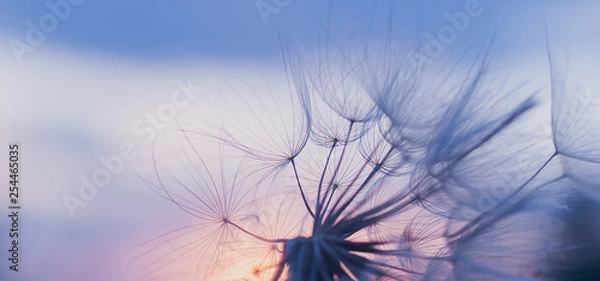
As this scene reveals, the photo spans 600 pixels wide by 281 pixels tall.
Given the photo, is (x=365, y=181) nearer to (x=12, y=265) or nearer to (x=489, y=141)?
(x=489, y=141)

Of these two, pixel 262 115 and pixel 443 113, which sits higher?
pixel 262 115

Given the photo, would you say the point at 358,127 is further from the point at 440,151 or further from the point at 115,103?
the point at 115,103

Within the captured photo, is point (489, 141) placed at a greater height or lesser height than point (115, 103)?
lesser

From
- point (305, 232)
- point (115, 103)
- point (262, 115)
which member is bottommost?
point (305, 232)

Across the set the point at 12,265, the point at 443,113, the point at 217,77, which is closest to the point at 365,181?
the point at 443,113

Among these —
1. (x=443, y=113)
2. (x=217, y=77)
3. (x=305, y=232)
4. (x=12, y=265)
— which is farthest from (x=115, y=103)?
(x=443, y=113)

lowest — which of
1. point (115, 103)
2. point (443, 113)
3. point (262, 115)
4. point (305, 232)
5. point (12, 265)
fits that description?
point (305, 232)
